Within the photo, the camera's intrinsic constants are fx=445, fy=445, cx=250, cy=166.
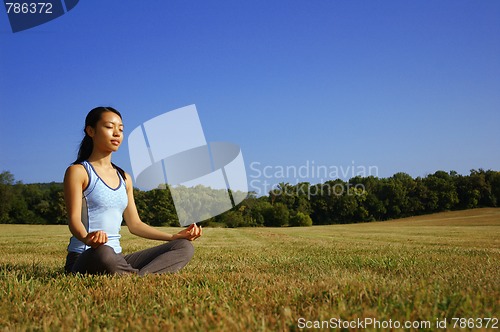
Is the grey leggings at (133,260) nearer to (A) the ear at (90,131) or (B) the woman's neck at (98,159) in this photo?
(B) the woman's neck at (98,159)

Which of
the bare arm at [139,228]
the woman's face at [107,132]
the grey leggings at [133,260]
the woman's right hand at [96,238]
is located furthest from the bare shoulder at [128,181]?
the woman's right hand at [96,238]

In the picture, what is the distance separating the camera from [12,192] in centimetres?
7706

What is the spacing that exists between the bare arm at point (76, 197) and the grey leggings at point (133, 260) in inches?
9.2

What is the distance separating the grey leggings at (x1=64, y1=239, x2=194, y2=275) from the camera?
4.95 m

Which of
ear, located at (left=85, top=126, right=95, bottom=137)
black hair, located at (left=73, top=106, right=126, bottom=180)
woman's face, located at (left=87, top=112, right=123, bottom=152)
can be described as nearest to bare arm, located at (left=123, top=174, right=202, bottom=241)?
black hair, located at (left=73, top=106, right=126, bottom=180)

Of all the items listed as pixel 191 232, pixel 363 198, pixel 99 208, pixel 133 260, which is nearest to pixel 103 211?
pixel 99 208

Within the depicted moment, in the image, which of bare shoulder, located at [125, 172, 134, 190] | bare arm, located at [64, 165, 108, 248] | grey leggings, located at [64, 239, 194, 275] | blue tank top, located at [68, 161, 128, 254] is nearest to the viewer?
bare arm, located at [64, 165, 108, 248]

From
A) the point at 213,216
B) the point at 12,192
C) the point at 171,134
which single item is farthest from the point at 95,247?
the point at 12,192

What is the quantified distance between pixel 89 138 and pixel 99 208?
Result: 90 cm

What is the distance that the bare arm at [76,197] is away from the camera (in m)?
4.84

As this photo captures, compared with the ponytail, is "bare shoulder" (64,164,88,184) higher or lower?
lower

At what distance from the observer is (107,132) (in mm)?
5199

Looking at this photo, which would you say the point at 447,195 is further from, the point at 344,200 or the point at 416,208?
the point at 344,200

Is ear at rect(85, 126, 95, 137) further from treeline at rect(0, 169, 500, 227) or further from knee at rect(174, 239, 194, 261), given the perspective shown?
treeline at rect(0, 169, 500, 227)
